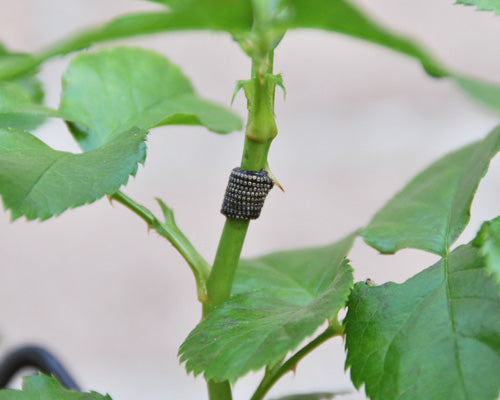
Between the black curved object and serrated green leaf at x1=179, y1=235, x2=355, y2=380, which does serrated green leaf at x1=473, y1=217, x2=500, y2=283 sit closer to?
serrated green leaf at x1=179, y1=235, x2=355, y2=380

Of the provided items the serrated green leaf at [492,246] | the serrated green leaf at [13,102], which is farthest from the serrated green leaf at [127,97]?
the serrated green leaf at [492,246]

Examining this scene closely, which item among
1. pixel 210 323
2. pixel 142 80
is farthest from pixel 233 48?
pixel 210 323

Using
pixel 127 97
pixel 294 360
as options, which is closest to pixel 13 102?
pixel 127 97

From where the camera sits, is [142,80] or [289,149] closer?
[142,80]

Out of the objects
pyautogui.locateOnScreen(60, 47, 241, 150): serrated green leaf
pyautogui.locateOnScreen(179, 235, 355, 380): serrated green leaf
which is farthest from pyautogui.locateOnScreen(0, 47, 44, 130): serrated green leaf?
pyautogui.locateOnScreen(179, 235, 355, 380): serrated green leaf

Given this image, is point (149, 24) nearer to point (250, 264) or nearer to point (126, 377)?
point (250, 264)
